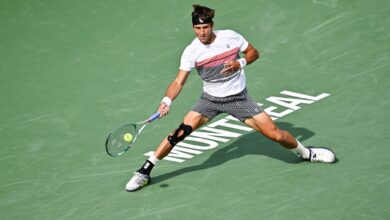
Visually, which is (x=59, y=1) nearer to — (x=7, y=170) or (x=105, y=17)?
(x=105, y=17)

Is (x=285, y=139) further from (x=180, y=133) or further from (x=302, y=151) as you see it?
(x=180, y=133)

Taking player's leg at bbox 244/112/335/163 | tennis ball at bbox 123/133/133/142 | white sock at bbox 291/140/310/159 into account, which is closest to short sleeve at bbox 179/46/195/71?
player's leg at bbox 244/112/335/163

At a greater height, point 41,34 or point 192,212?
point 41,34

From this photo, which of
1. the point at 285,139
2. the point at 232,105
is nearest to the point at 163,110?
the point at 232,105

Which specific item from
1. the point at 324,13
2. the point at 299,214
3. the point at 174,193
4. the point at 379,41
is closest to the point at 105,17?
the point at 324,13

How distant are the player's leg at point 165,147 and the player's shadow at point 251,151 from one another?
0.87 feet

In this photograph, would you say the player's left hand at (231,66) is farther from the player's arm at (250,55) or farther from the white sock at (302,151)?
the white sock at (302,151)

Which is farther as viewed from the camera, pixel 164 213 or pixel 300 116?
pixel 300 116

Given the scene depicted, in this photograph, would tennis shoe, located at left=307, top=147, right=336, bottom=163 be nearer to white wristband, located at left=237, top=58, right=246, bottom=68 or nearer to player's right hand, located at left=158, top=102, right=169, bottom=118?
white wristband, located at left=237, top=58, right=246, bottom=68

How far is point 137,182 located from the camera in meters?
11.4

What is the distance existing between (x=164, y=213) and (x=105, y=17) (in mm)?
6958

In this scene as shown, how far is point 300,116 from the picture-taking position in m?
12.9

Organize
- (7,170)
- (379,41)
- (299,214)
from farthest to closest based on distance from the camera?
(379,41) → (7,170) → (299,214)

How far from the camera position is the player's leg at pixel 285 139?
439 inches
